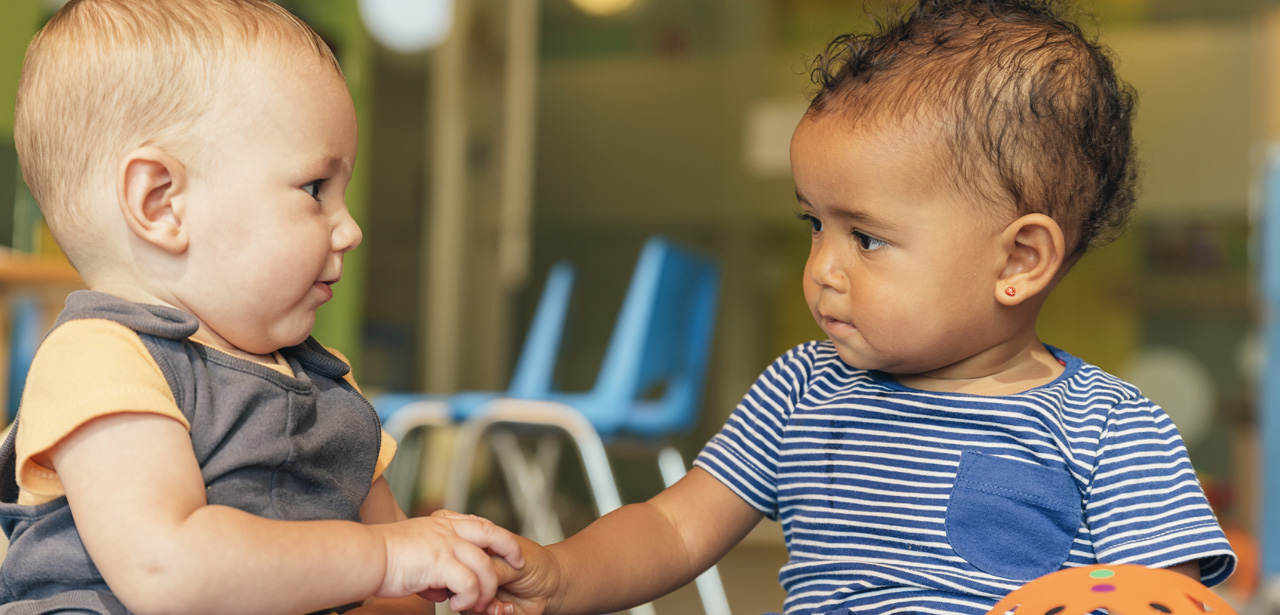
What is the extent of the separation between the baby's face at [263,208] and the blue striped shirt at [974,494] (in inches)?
15.7

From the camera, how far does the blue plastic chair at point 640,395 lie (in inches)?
88.7

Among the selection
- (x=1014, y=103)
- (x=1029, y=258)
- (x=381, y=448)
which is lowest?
(x=381, y=448)

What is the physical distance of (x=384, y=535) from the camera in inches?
23.7

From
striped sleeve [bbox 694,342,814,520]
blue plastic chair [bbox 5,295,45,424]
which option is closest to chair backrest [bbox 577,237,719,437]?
blue plastic chair [bbox 5,295,45,424]

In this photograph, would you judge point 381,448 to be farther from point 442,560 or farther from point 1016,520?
point 1016,520

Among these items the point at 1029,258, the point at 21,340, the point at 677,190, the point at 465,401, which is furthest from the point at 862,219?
the point at 677,190

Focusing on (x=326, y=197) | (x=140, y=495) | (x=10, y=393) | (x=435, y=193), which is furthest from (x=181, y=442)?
(x=435, y=193)

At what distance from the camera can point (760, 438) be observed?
0.89 m

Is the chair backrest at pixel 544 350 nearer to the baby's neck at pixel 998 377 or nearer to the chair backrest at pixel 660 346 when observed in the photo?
the chair backrest at pixel 660 346

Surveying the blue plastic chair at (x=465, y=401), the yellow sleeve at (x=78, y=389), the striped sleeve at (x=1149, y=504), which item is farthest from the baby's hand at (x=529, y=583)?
the blue plastic chair at (x=465, y=401)

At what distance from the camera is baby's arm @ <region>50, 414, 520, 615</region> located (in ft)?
1.75

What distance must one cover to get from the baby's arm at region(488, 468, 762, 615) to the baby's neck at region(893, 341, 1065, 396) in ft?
0.59

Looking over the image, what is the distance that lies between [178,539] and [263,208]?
191 millimetres

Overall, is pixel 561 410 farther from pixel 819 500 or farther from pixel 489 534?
pixel 489 534
